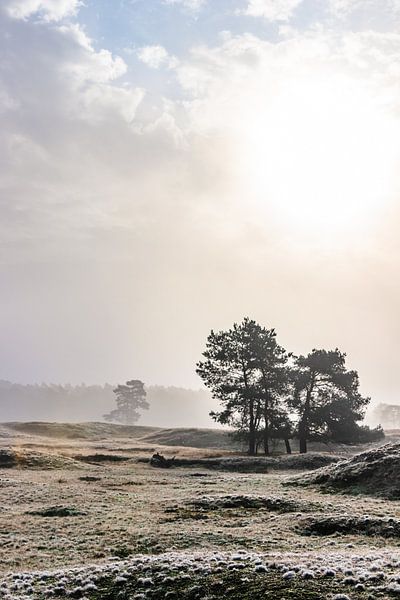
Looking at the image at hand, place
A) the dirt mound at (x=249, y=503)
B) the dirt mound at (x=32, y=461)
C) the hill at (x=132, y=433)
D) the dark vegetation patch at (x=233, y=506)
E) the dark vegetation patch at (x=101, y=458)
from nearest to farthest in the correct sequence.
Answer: the dark vegetation patch at (x=233, y=506) → the dirt mound at (x=249, y=503) → the dirt mound at (x=32, y=461) → the dark vegetation patch at (x=101, y=458) → the hill at (x=132, y=433)

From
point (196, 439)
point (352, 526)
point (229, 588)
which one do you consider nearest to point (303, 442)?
point (196, 439)

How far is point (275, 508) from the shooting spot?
28.5 meters

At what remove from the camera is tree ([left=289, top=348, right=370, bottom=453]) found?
207ft

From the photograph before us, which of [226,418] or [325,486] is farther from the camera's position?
[226,418]

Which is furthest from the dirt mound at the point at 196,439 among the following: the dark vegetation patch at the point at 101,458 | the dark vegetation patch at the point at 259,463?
the dark vegetation patch at the point at 101,458

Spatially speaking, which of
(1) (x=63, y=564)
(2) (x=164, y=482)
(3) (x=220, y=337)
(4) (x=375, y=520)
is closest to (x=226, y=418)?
(3) (x=220, y=337)

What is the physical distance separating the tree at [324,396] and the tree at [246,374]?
115 inches

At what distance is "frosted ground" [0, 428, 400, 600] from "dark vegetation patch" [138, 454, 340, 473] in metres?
10.9

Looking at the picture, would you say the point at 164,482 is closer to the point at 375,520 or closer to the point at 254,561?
the point at 375,520

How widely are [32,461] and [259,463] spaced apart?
26947 mm

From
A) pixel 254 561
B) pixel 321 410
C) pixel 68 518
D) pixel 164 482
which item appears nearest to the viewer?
pixel 254 561

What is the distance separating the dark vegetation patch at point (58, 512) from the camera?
28.8m

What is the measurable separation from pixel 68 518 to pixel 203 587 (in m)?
15.8

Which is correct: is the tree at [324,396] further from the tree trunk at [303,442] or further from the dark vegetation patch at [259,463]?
the dark vegetation patch at [259,463]
